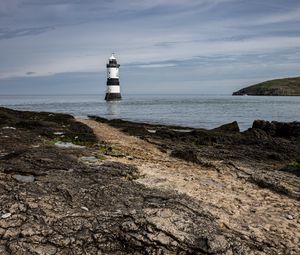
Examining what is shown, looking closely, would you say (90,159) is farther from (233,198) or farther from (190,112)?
(190,112)

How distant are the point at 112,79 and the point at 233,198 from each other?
88136 mm

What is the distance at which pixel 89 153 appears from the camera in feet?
46.4

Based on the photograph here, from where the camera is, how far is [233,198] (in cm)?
1001

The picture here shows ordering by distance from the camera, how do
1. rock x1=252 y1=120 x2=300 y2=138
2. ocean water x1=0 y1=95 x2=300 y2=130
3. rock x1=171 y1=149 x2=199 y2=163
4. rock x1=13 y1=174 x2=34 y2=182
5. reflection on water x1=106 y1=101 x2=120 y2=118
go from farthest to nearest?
1. reflection on water x1=106 y1=101 x2=120 y2=118
2. ocean water x1=0 y1=95 x2=300 y2=130
3. rock x1=252 y1=120 x2=300 y2=138
4. rock x1=171 y1=149 x2=199 y2=163
5. rock x1=13 y1=174 x2=34 y2=182

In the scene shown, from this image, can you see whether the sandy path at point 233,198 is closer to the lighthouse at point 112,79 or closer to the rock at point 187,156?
the rock at point 187,156

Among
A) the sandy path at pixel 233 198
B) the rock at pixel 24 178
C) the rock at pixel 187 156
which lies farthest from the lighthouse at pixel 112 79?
the rock at pixel 24 178

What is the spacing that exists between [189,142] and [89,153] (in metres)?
9.05

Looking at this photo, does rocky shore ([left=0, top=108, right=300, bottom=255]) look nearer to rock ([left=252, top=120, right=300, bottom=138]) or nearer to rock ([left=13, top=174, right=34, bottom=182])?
rock ([left=13, top=174, right=34, bottom=182])

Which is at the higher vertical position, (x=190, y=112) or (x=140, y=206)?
(x=140, y=206)

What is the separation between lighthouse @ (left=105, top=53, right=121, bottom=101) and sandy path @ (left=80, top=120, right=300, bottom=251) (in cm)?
8132

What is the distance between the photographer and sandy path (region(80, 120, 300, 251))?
8.10m

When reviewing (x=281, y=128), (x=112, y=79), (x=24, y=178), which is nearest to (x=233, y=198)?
(x=24, y=178)

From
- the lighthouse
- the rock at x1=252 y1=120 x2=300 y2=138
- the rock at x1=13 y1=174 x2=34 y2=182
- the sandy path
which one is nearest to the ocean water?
the lighthouse

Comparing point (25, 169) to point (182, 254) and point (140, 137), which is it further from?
point (140, 137)
